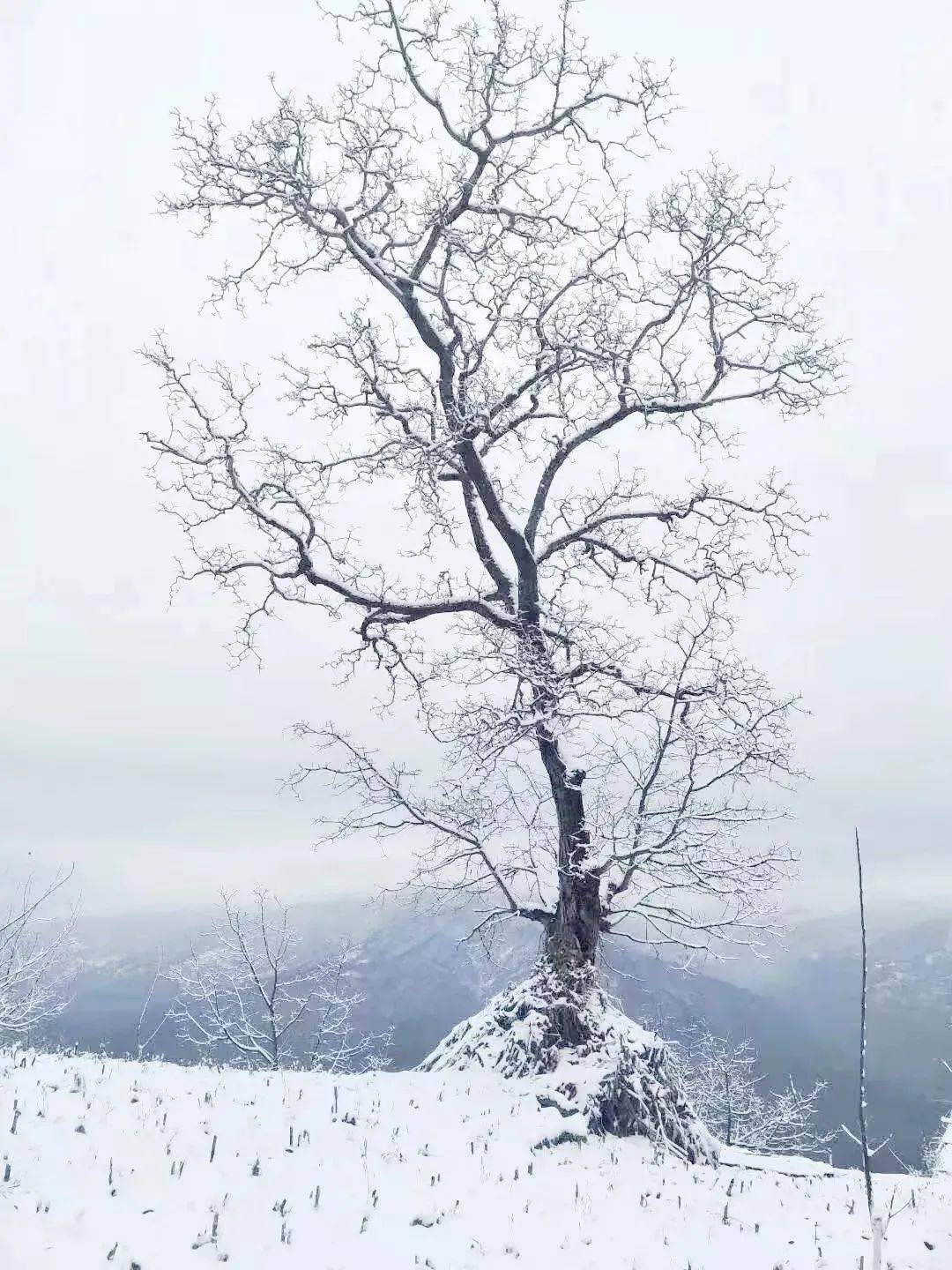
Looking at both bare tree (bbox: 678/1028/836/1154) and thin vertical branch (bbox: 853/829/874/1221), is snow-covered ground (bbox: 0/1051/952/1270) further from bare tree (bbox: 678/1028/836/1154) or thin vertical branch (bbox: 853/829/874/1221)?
bare tree (bbox: 678/1028/836/1154)

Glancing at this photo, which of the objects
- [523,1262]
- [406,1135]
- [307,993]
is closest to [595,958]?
[406,1135]

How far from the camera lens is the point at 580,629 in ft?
39.3

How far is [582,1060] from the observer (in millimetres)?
10320

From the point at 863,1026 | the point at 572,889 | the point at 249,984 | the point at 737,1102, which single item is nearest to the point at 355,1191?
the point at 863,1026

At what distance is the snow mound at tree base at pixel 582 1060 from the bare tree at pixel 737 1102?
3416 cm

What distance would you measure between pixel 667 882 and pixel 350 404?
8.71 metres

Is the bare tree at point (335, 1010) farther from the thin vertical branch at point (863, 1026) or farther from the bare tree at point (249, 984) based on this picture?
the thin vertical branch at point (863, 1026)

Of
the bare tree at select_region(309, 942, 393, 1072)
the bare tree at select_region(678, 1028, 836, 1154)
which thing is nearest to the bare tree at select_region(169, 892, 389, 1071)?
the bare tree at select_region(309, 942, 393, 1072)

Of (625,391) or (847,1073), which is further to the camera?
(847,1073)

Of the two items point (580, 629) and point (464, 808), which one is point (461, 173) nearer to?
point (580, 629)

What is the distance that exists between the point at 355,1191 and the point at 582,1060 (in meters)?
4.76

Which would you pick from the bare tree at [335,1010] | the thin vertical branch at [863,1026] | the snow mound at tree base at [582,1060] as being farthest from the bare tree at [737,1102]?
the thin vertical branch at [863,1026]

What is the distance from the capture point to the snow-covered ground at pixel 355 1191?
5.21m

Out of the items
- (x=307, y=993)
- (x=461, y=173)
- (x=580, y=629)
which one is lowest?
(x=307, y=993)
